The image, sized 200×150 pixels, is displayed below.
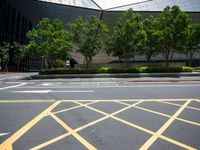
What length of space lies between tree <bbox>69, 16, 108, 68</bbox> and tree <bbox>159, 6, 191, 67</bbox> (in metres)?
6.68

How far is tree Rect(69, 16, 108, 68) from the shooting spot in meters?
29.4

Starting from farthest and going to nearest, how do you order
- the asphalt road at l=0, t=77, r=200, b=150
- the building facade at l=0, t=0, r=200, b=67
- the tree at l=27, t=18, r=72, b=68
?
1. the building facade at l=0, t=0, r=200, b=67
2. the tree at l=27, t=18, r=72, b=68
3. the asphalt road at l=0, t=77, r=200, b=150

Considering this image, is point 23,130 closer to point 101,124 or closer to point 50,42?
point 101,124

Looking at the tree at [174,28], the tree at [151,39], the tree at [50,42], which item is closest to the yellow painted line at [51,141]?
the tree at [50,42]

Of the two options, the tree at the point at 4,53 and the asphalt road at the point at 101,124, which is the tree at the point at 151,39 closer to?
the asphalt road at the point at 101,124

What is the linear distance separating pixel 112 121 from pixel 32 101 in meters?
5.15

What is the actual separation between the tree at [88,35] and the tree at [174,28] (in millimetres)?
6684

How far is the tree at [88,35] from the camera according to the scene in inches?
1158

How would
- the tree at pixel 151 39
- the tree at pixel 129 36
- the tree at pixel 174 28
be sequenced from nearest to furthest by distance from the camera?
the tree at pixel 174 28, the tree at pixel 129 36, the tree at pixel 151 39

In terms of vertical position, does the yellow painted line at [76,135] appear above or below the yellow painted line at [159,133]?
below

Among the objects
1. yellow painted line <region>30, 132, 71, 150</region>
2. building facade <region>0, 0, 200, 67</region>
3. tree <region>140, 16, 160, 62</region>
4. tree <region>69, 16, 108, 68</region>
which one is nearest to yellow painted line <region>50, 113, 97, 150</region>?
yellow painted line <region>30, 132, 71, 150</region>

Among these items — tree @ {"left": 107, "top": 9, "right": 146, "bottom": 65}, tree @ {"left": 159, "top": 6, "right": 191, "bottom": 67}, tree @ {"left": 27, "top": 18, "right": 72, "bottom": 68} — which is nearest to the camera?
tree @ {"left": 27, "top": 18, "right": 72, "bottom": 68}

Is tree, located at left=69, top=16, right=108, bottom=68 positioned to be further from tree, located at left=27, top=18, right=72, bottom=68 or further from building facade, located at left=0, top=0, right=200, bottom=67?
building facade, located at left=0, top=0, right=200, bottom=67

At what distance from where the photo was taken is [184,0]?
56.2 m
